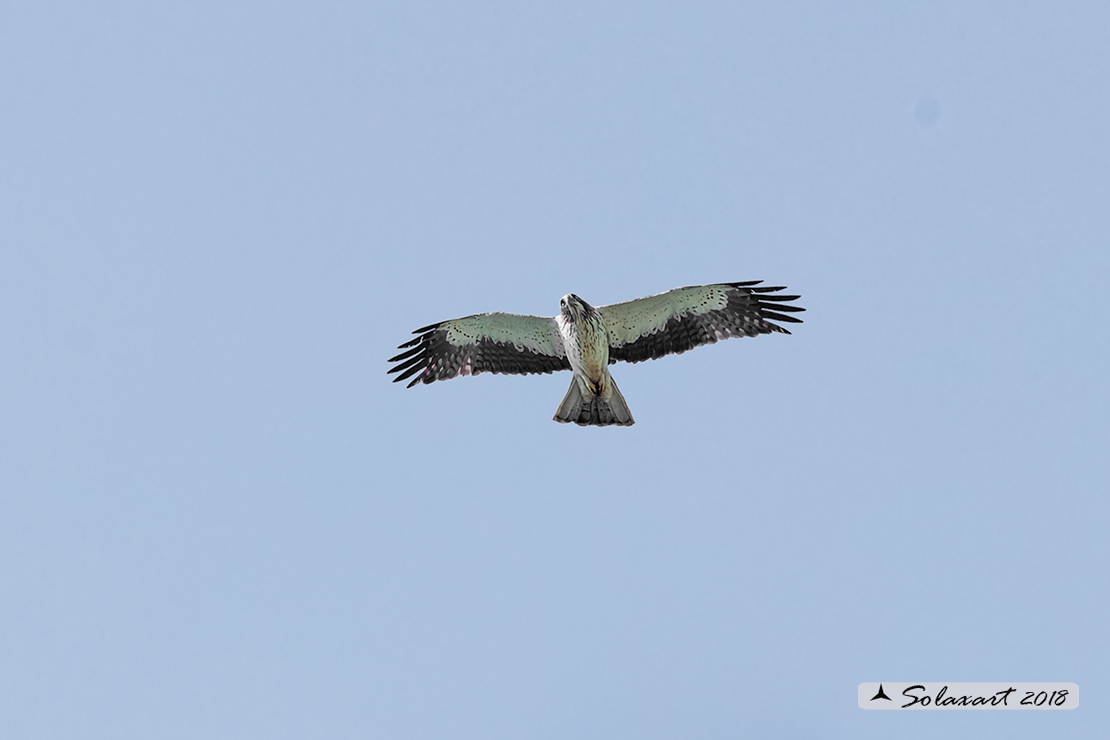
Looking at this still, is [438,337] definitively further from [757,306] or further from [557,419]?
[757,306]

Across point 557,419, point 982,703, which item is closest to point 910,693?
point 982,703

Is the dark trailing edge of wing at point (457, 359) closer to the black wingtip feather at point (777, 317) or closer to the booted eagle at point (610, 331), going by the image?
the booted eagle at point (610, 331)

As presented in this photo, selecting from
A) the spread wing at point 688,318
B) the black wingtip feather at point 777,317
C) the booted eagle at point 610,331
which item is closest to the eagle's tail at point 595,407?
the booted eagle at point 610,331

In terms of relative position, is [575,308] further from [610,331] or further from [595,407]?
[595,407]

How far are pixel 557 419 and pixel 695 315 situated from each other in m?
2.76

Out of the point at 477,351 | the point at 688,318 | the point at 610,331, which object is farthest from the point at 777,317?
the point at 477,351

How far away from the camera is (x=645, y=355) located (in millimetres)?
11609

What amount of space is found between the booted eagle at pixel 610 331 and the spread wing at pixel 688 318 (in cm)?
2

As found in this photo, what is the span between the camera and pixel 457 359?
12273mm

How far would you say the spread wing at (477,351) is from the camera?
11859 mm

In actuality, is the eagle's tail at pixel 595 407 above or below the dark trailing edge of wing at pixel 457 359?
below

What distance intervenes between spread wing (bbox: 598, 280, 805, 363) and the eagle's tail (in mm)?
613

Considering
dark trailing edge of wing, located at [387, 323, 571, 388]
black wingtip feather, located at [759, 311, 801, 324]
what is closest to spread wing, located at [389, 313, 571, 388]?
dark trailing edge of wing, located at [387, 323, 571, 388]

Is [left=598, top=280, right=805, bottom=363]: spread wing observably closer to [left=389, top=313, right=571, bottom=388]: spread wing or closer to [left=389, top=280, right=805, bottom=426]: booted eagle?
[left=389, top=280, right=805, bottom=426]: booted eagle
